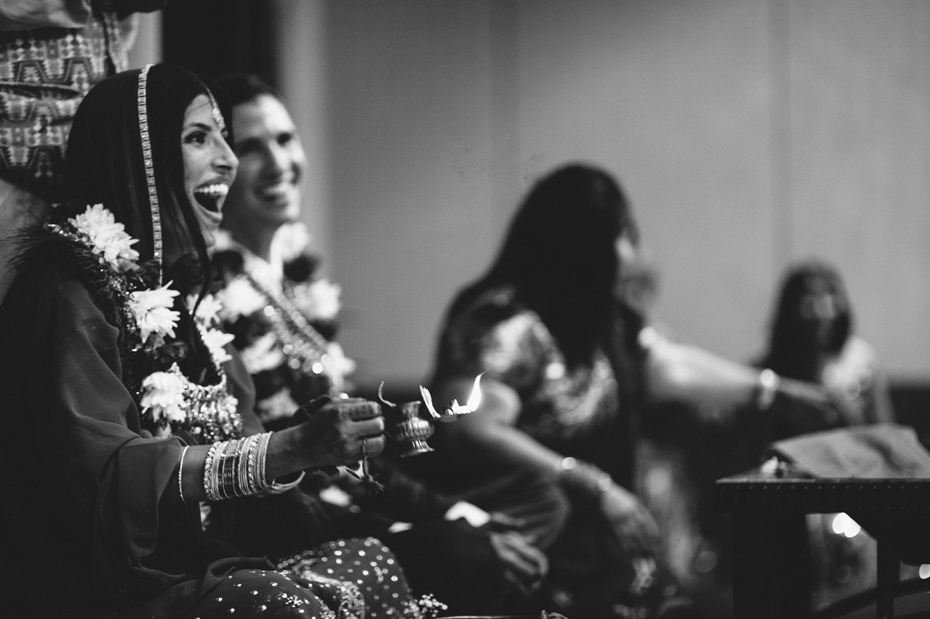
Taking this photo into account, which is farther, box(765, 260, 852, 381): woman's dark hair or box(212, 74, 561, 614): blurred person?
box(765, 260, 852, 381): woman's dark hair

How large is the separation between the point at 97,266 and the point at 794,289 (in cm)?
377

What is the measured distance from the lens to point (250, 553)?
210 cm

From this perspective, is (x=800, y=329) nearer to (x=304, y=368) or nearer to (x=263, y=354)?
(x=304, y=368)

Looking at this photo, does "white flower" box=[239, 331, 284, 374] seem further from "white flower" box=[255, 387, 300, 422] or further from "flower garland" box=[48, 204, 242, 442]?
"flower garland" box=[48, 204, 242, 442]

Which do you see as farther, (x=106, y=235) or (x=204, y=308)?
(x=204, y=308)

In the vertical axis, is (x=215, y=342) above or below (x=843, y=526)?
above

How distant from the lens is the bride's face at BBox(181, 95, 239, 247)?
195cm

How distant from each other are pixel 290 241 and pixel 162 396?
1226mm

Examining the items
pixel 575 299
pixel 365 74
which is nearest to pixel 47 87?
pixel 575 299

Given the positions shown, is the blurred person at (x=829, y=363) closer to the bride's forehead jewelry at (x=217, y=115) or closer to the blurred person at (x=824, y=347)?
the blurred person at (x=824, y=347)

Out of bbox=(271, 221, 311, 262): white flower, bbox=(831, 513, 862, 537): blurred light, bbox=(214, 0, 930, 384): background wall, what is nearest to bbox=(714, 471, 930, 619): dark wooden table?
bbox=(271, 221, 311, 262): white flower

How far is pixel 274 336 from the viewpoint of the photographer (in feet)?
8.58

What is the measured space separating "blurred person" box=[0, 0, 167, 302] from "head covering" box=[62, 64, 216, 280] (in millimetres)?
142

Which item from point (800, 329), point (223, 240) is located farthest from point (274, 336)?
point (800, 329)
